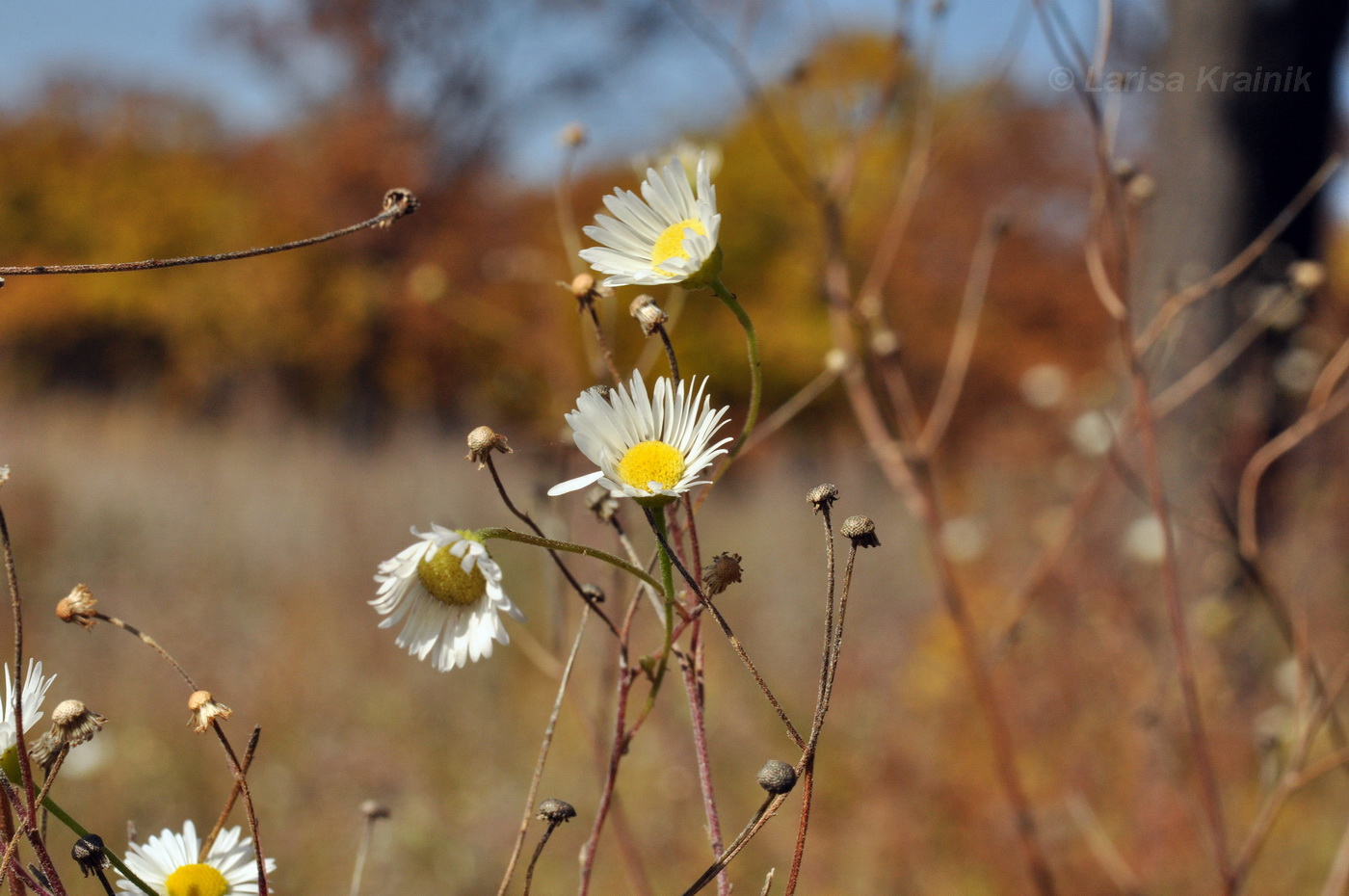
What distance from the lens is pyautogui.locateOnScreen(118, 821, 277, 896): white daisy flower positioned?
308 millimetres

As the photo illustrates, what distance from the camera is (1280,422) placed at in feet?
6.85

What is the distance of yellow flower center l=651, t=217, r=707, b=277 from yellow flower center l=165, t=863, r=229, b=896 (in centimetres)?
25

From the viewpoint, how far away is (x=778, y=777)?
27 cm

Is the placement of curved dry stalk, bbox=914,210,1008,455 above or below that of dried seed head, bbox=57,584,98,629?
above

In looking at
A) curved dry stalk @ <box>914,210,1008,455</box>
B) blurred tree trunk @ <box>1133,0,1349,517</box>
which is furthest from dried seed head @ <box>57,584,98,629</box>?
blurred tree trunk @ <box>1133,0,1349,517</box>

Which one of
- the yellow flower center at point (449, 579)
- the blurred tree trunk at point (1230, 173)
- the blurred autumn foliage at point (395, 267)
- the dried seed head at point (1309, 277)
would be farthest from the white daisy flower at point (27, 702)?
the blurred autumn foliage at point (395, 267)

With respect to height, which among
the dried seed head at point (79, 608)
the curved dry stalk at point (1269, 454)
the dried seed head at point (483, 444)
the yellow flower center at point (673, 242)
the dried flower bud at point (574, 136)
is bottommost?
the dried seed head at point (79, 608)

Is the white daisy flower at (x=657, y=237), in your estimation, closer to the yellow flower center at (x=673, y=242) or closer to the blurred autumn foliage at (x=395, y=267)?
the yellow flower center at (x=673, y=242)

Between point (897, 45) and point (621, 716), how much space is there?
0.71 m

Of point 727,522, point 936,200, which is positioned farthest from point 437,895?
point 936,200

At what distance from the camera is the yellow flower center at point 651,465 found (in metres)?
0.30

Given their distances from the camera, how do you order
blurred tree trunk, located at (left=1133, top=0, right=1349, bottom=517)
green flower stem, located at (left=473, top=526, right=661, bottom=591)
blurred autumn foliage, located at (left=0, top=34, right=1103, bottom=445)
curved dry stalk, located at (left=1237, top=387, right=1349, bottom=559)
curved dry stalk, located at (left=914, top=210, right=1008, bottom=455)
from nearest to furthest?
green flower stem, located at (left=473, top=526, right=661, bottom=591)
curved dry stalk, located at (left=1237, top=387, right=1349, bottom=559)
curved dry stalk, located at (left=914, top=210, right=1008, bottom=455)
blurred tree trunk, located at (left=1133, top=0, right=1349, bottom=517)
blurred autumn foliage, located at (left=0, top=34, right=1103, bottom=445)

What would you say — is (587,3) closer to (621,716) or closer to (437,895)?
(437,895)

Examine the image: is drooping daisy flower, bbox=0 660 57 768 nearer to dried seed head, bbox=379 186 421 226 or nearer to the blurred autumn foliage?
dried seed head, bbox=379 186 421 226
